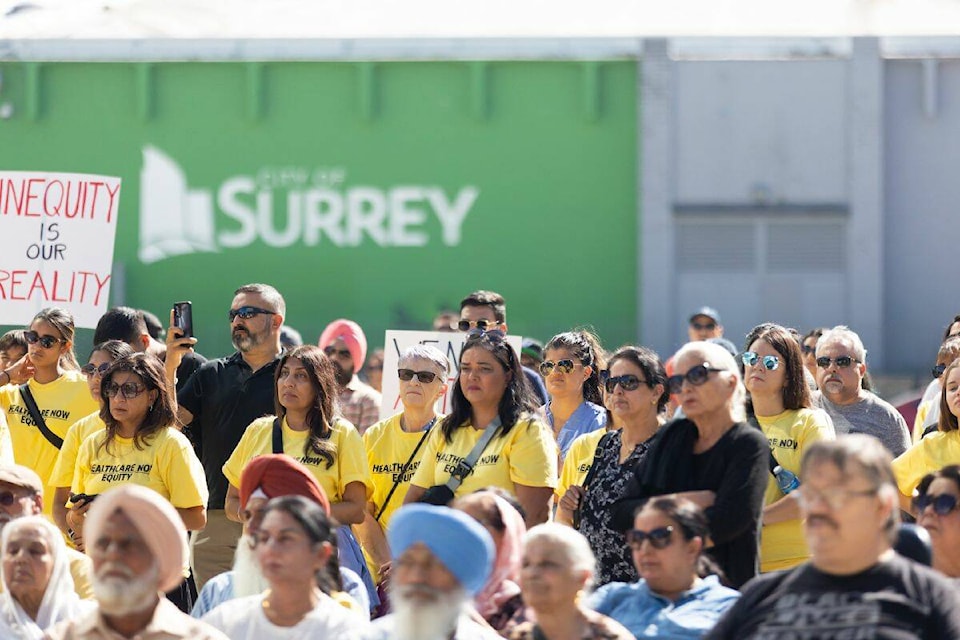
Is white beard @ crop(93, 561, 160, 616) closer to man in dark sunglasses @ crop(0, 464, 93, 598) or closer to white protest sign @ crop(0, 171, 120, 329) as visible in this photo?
man in dark sunglasses @ crop(0, 464, 93, 598)

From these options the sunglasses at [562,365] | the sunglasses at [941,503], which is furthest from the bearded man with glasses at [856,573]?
the sunglasses at [562,365]

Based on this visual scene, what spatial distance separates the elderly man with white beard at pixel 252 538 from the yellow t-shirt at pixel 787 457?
1533 millimetres

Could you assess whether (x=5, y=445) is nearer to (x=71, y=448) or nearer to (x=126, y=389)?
(x=71, y=448)

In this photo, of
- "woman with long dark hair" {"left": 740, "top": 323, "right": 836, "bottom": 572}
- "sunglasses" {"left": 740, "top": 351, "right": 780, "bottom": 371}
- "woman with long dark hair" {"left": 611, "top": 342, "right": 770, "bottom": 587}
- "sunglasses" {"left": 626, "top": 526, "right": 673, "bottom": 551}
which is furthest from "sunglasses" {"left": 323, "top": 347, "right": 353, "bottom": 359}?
"sunglasses" {"left": 626, "top": 526, "right": 673, "bottom": 551}

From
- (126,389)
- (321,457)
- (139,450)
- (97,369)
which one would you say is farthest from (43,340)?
(321,457)

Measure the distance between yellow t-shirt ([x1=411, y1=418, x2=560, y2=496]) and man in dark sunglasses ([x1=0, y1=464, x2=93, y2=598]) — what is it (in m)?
1.44

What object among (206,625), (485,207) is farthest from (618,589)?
(485,207)

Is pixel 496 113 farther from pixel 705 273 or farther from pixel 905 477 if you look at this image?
pixel 905 477

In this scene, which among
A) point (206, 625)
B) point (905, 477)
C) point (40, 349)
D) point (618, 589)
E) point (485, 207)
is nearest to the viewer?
point (206, 625)

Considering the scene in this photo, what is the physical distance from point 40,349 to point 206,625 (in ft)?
11.9

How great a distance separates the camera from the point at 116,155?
1853 cm

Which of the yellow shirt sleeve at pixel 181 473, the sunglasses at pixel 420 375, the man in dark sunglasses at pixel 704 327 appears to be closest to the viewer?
the yellow shirt sleeve at pixel 181 473

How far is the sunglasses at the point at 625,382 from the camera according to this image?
6.43 m

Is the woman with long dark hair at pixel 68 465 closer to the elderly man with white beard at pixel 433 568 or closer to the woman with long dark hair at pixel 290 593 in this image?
the woman with long dark hair at pixel 290 593
